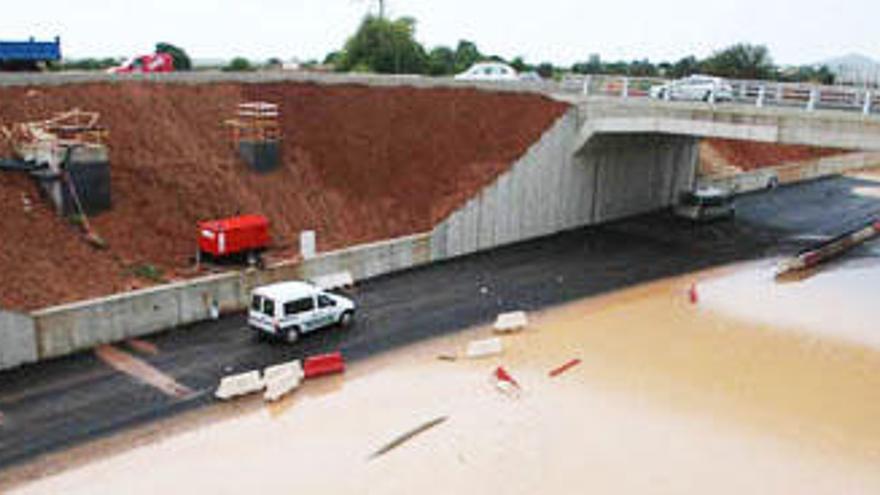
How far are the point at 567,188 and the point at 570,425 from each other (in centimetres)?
2404

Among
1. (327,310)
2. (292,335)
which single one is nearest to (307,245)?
(327,310)

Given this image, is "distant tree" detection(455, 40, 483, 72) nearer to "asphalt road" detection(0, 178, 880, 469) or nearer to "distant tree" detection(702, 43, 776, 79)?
"distant tree" detection(702, 43, 776, 79)

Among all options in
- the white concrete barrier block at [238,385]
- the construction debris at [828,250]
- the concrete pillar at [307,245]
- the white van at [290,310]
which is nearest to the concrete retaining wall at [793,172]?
the construction debris at [828,250]

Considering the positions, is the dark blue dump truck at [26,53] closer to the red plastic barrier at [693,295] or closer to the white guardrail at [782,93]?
the white guardrail at [782,93]

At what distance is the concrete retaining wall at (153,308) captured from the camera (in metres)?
23.7

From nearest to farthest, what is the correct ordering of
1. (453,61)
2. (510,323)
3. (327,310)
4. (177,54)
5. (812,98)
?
(327,310) < (510,323) < (812,98) < (177,54) < (453,61)

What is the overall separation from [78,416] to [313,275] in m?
12.0

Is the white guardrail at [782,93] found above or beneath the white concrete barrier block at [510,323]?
above

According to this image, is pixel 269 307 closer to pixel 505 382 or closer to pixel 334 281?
pixel 334 281

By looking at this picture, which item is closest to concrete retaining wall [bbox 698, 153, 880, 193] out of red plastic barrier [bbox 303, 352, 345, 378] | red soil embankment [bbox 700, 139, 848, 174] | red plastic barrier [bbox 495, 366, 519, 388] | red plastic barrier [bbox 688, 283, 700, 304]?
red soil embankment [bbox 700, 139, 848, 174]

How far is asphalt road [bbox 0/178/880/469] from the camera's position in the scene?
20.9 meters

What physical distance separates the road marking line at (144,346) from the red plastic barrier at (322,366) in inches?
204

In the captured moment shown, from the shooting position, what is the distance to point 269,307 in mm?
25391

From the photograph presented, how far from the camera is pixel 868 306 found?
109ft
